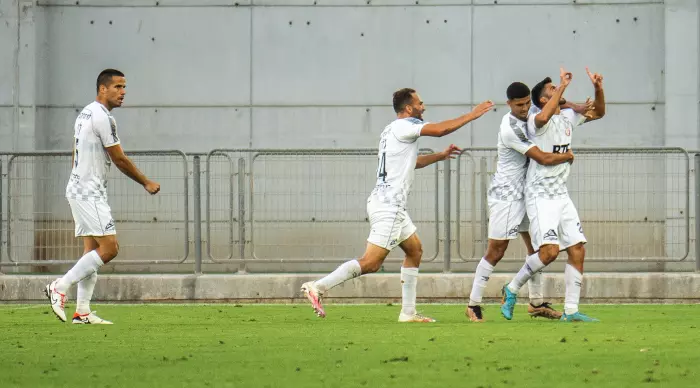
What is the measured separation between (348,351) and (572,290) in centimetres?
332

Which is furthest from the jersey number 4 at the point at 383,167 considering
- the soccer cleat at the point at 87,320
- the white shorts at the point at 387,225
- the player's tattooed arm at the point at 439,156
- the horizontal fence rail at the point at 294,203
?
the horizontal fence rail at the point at 294,203

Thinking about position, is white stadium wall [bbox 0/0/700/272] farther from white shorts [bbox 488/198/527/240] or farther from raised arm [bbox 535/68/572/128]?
raised arm [bbox 535/68/572/128]

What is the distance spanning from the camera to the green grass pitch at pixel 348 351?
759 cm

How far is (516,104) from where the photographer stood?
473 inches

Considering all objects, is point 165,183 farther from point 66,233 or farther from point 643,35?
point 643,35

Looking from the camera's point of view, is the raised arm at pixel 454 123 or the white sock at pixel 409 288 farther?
the white sock at pixel 409 288

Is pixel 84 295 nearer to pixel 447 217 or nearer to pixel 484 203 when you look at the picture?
pixel 447 217

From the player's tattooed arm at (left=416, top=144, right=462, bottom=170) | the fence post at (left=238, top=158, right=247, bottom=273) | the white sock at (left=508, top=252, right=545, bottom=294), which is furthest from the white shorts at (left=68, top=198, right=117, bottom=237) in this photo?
the fence post at (left=238, top=158, right=247, bottom=273)

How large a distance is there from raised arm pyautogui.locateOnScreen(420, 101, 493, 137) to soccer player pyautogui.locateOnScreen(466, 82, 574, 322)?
658 millimetres

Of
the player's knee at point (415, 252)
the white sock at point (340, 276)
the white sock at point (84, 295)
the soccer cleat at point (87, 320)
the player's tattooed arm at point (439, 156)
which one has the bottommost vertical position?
the soccer cleat at point (87, 320)

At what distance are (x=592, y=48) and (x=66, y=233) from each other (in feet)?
21.1

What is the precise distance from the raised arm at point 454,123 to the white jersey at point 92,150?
2350 millimetres

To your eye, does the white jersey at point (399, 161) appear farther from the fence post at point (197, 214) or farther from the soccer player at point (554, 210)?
the fence post at point (197, 214)

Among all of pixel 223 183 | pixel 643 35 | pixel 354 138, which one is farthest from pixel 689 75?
pixel 223 183
